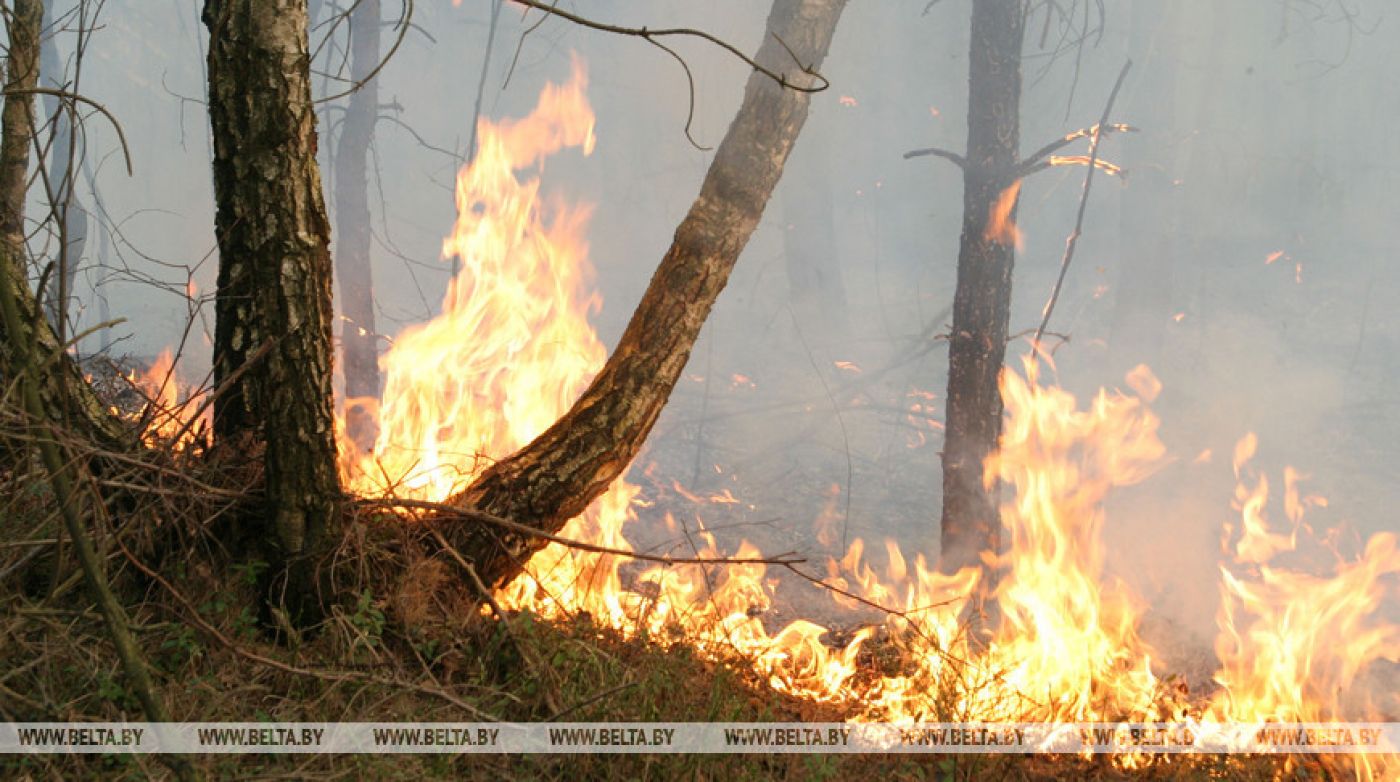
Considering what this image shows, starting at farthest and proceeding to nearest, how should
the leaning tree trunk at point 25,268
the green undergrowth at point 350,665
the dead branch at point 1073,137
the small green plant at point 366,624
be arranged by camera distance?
the dead branch at point 1073,137
the small green plant at point 366,624
the leaning tree trunk at point 25,268
the green undergrowth at point 350,665

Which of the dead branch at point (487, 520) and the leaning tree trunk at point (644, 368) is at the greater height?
the leaning tree trunk at point (644, 368)

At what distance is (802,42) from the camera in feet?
14.9

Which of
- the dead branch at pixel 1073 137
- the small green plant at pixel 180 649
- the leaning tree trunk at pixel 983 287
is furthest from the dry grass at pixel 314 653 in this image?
the dead branch at pixel 1073 137

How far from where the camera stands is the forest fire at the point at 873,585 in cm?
408

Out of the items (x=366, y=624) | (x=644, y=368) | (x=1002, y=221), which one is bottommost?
(x=366, y=624)

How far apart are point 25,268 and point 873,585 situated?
5.87 metres

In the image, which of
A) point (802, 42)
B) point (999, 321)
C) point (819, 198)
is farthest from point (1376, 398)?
point (802, 42)

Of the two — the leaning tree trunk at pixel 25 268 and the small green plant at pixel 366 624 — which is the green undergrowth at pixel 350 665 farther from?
the leaning tree trunk at pixel 25 268

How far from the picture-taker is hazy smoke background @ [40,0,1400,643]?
11.9m

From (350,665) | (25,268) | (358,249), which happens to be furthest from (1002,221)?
(358,249)

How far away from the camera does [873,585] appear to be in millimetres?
6723

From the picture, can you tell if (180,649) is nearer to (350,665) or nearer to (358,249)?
(350,665)

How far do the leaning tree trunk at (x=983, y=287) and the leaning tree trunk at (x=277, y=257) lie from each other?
4.77 meters

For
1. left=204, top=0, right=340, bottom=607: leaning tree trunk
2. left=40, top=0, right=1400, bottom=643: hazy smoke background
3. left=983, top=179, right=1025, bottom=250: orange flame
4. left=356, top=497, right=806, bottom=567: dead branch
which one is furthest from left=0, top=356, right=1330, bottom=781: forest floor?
left=40, top=0, right=1400, bottom=643: hazy smoke background
